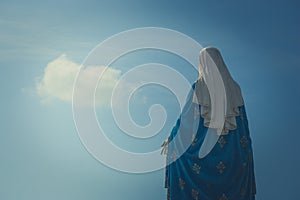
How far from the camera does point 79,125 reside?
3.39 meters

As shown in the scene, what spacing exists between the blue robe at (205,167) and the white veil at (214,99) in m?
0.04

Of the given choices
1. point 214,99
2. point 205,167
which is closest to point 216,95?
point 214,99

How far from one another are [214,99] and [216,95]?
3 centimetres

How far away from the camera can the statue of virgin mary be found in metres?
2.79

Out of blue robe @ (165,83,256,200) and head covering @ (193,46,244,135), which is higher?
head covering @ (193,46,244,135)

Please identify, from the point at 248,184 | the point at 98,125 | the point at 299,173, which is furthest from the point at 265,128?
the point at 98,125

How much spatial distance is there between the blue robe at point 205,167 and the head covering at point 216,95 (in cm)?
5

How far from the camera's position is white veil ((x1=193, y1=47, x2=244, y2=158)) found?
2820 millimetres

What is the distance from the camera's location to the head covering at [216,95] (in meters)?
2.83

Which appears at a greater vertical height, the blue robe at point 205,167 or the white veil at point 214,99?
the white veil at point 214,99

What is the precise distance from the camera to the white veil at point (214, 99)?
282 centimetres

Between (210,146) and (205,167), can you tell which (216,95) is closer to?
(210,146)

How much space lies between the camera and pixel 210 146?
9.20ft

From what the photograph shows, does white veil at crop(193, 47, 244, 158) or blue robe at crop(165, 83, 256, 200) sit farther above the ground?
white veil at crop(193, 47, 244, 158)
